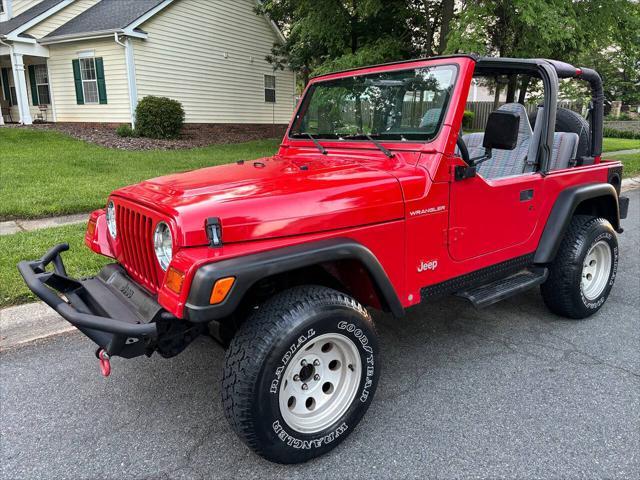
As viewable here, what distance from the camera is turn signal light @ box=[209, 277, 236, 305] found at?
78.2 inches

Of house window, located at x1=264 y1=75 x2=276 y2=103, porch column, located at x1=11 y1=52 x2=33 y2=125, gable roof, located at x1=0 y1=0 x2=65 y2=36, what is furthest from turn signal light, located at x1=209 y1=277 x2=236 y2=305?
house window, located at x1=264 y1=75 x2=276 y2=103

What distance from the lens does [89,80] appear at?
16.1 meters

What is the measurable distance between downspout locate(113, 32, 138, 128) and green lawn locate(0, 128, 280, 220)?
7.69 ft

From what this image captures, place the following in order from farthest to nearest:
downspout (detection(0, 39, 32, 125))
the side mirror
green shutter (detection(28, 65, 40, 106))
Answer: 1. green shutter (detection(28, 65, 40, 106))
2. downspout (detection(0, 39, 32, 125))
3. the side mirror

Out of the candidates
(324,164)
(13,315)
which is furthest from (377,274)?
(13,315)

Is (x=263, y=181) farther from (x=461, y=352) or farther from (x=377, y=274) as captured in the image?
(x=461, y=352)

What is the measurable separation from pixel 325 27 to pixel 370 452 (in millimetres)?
10827

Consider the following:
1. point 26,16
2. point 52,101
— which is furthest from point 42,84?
point 26,16

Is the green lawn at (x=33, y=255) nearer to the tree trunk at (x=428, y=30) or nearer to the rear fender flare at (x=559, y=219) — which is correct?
the rear fender flare at (x=559, y=219)

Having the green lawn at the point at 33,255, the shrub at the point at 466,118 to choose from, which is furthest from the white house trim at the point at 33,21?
the shrub at the point at 466,118

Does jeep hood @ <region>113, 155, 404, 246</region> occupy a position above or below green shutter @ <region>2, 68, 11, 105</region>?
below

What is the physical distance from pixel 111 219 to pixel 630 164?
12.7 meters

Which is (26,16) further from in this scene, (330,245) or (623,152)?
(623,152)

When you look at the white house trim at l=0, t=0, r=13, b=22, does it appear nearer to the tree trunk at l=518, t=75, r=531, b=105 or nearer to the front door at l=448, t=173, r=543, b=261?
the tree trunk at l=518, t=75, r=531, b=105
